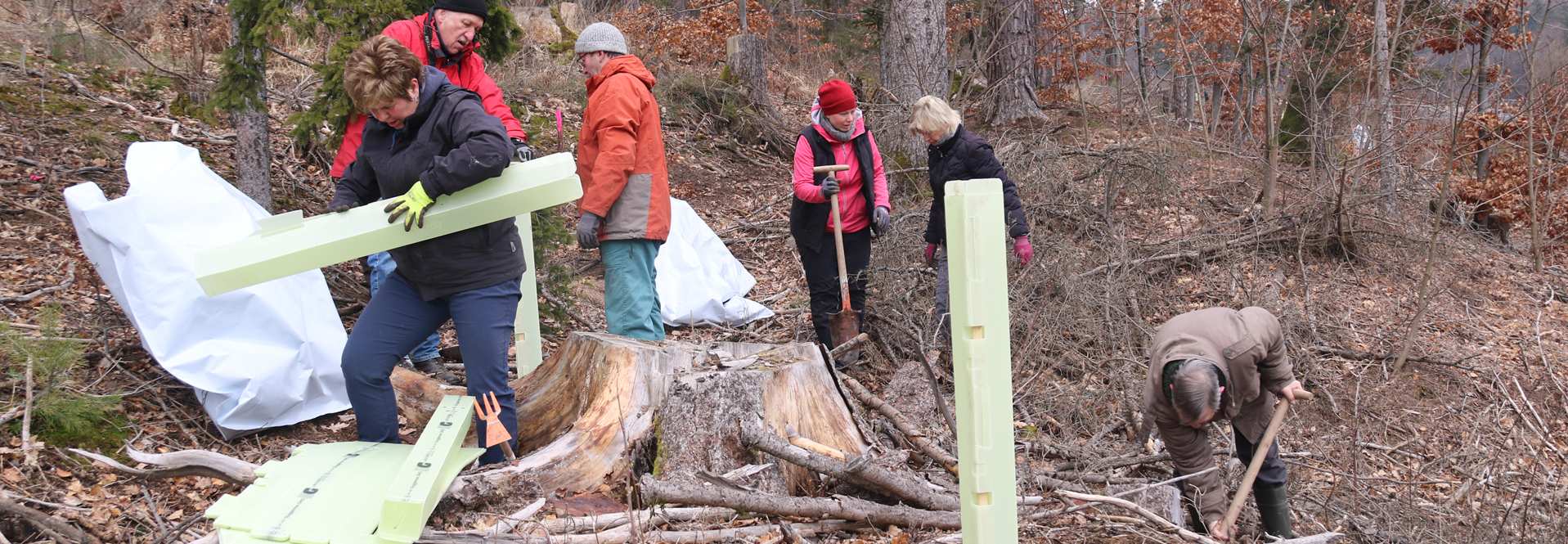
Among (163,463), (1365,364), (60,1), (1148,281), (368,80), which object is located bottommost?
(1365,364)

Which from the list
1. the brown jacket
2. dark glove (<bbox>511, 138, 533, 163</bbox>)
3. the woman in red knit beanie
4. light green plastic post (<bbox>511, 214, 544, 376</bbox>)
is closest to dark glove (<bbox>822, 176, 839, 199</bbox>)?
the woman in red knit beanie

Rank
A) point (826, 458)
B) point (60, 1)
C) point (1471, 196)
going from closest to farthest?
point (826, 458), point (60, 1), point (1471, 196)

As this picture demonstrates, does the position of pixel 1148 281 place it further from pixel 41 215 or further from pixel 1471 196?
pixel 41 215

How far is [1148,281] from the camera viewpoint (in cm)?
688

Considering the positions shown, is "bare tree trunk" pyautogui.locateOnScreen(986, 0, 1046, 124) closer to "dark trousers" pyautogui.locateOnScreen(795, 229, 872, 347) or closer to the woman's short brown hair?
"dark trousers" pyautogui.locateOnScreen(795, 229, 872, 347)

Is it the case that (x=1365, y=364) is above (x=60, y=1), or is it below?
below

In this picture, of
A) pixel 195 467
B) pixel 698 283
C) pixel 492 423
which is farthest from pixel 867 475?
pixel 698 283

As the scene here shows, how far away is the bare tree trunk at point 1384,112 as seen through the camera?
7.21 meters

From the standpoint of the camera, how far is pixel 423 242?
3.22 metres

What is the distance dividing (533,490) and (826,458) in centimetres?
95

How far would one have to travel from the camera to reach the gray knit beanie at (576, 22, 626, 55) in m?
4.21

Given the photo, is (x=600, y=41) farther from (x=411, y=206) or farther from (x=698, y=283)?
(x=698, y=283)

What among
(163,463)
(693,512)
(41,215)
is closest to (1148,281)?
(693,512)

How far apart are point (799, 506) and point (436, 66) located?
2.44 meters
